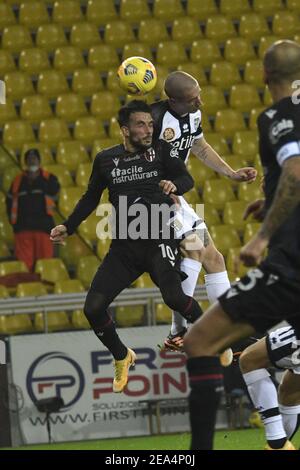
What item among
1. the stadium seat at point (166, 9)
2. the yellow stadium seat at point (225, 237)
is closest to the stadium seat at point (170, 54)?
the stadium seat at point (166, 9)

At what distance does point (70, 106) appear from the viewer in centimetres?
1507

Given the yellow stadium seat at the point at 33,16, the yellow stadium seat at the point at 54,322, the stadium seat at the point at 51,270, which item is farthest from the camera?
the yellow stadium seat at the point at 33,16

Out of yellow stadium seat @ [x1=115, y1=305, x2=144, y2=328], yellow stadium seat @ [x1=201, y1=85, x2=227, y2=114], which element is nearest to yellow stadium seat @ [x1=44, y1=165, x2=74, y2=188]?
yellow stadium seat @ [x1=201, y1=85, x2=227, y2=114]

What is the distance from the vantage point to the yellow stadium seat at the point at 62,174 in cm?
1406

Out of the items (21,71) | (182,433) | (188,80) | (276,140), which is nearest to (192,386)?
(276,140)

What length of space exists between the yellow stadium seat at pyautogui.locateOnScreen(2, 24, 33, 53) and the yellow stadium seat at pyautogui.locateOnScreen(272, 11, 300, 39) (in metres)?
3.39

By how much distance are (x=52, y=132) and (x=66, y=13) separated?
7.29 ft

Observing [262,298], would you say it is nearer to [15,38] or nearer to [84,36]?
[84,36]

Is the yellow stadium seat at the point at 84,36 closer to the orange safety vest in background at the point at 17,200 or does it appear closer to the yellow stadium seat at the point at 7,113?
the yellow stadium seat at the point at 7,113

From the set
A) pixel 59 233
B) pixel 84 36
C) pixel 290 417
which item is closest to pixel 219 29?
pixel 84 36

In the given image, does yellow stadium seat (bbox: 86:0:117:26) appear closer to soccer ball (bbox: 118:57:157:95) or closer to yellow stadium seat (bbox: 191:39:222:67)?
yellow stadium seat (bbox: 191:39:222:67)

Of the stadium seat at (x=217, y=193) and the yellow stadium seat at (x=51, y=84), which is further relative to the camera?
the yellow stadium seat at (x=51, y=84)

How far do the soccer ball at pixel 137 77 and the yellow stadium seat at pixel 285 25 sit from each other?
7.67m

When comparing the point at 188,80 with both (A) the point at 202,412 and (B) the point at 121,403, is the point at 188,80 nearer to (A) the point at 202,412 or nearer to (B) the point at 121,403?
(A) the point at 202,412
